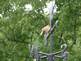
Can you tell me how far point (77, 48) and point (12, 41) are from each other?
4.57m

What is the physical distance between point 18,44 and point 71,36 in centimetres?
826

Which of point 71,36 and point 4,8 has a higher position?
point 4,8

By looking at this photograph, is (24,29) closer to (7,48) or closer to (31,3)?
(7,48)

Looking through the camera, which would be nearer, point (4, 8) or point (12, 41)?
point (12, 41)

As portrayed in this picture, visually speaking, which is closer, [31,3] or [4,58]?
[4,58]

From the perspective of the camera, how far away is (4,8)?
16.8m

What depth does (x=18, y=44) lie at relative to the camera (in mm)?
4871

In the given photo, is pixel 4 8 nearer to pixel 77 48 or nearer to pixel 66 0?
pixel 66 0

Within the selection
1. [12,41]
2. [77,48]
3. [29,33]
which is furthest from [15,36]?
[77,48]

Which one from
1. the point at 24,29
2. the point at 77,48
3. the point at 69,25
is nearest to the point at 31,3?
the point at 69,25

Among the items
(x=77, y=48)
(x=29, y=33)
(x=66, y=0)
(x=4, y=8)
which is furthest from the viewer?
(x=4, y=8)

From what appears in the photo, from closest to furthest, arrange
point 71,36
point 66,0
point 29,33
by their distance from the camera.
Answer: point 29,33, point 71,36, point 66,0

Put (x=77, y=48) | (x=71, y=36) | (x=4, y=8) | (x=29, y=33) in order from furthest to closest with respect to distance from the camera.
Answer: (x=4, y=8)
(x=71, y=36)
(x=77, y=48)
(x=29, y=33)

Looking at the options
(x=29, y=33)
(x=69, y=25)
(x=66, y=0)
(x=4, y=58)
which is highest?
(x=66, y=0)
